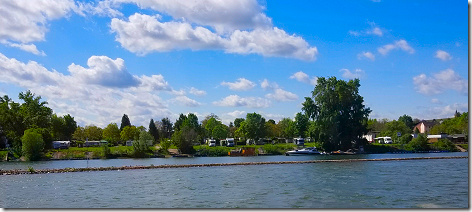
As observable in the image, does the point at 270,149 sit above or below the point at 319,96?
below

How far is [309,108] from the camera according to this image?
102938 mm

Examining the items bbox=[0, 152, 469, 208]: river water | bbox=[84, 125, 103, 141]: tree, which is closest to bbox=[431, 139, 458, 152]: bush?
bbox=[0, 152, 469, 208]: river water

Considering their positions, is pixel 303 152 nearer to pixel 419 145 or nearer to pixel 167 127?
pixel 419 145

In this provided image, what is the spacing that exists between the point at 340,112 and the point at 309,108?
682 cm

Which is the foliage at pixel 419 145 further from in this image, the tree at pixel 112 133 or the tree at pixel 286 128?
the tree at pixel 112 133

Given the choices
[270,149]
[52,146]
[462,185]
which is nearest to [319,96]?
[270,149]

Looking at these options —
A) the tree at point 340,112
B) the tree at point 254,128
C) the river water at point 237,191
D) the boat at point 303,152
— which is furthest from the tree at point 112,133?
the river water at point 237,191

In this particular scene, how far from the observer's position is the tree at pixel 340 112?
10062cm

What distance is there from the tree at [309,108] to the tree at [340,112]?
88 centimetres

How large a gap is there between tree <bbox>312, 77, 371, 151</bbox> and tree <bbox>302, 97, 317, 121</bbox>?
34.5 inches

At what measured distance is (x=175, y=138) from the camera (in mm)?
100438

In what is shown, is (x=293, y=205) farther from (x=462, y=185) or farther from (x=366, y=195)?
(x=462, y=185)

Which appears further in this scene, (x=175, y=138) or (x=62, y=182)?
(x=175, y=138)

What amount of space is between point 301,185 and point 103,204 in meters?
15.9
